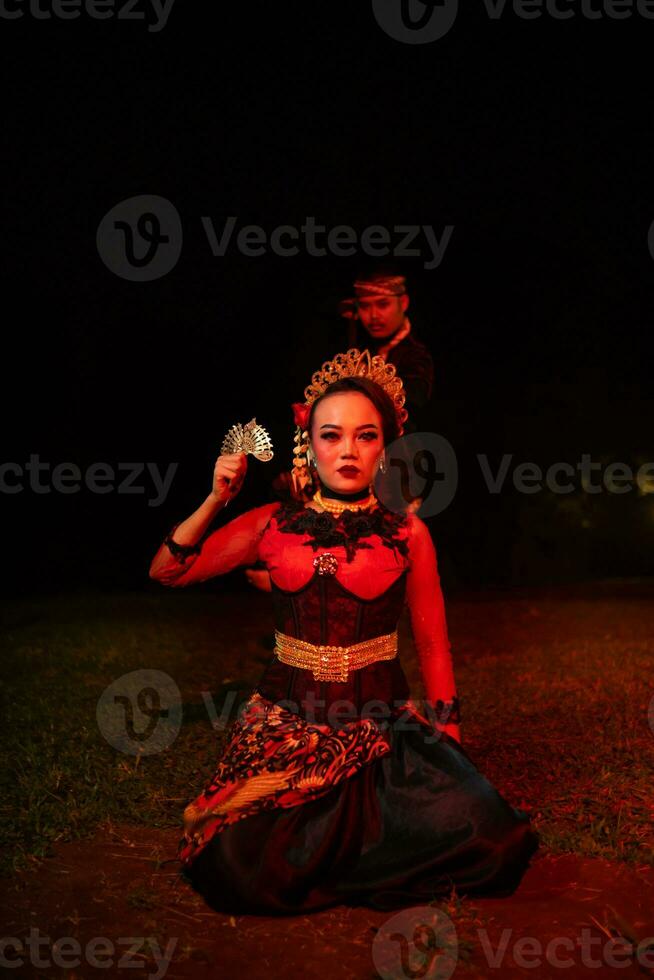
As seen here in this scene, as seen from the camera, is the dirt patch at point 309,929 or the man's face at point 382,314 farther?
the man's face at point 382,314

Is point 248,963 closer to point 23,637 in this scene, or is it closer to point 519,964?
point 519,964

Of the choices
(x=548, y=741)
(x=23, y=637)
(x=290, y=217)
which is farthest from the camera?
(x=290, y=217)

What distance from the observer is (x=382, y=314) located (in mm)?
5609

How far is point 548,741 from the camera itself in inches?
214

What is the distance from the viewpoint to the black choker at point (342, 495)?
3898 mm

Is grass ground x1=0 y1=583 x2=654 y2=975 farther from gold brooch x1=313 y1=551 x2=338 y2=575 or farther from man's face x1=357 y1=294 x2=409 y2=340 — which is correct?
man's face x1=357 y1=294 x2=409 y2=340

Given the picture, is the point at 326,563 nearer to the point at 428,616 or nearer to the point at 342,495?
the point at 342,495

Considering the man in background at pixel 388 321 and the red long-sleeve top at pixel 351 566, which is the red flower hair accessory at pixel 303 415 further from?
the man in background at pixel 388 321

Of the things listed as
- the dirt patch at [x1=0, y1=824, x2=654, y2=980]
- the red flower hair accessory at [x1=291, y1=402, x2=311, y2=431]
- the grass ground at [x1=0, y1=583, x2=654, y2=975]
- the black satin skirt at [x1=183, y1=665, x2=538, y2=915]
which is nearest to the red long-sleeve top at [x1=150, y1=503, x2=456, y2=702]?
the red flower hair accessory at [x1=291, y1=402, x2=311, y2=431]

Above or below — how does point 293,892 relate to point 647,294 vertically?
below

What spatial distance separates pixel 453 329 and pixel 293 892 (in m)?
9.33

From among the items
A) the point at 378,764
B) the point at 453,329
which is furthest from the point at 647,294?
the point at 378,764

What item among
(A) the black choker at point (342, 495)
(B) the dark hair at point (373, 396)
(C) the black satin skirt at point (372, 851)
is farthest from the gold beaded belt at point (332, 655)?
(B) the dark hair at point (373, 396)

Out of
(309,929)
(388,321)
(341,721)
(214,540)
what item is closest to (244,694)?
(388,321)
